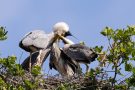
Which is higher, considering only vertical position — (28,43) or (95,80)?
(28,43)

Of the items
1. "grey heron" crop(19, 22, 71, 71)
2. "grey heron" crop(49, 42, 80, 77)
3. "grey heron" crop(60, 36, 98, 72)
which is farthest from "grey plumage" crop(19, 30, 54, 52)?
"grey heron" crop(60, 36, 98, 72)

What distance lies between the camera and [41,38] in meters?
11.8

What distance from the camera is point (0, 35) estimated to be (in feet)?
27.6

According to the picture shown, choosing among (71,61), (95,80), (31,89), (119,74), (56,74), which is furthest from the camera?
(71,61)

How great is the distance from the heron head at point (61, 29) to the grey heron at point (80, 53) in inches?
24.6

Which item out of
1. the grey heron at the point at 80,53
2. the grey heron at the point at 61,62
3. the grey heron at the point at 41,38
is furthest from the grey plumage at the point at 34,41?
the grey heron at the point at 80,53

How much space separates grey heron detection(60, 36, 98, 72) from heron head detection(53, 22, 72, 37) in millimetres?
626

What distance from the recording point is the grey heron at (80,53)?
36.1 feet

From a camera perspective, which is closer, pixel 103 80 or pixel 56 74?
pixel 103 80

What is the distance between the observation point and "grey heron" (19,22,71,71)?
38.0 feet

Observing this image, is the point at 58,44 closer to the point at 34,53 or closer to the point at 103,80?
the point at 34,53

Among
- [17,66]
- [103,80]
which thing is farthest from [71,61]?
[17,66]

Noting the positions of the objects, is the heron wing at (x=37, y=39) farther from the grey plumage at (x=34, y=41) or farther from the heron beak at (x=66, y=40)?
the heron beak at (x=66, y=40)

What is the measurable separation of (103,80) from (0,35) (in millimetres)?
2147
